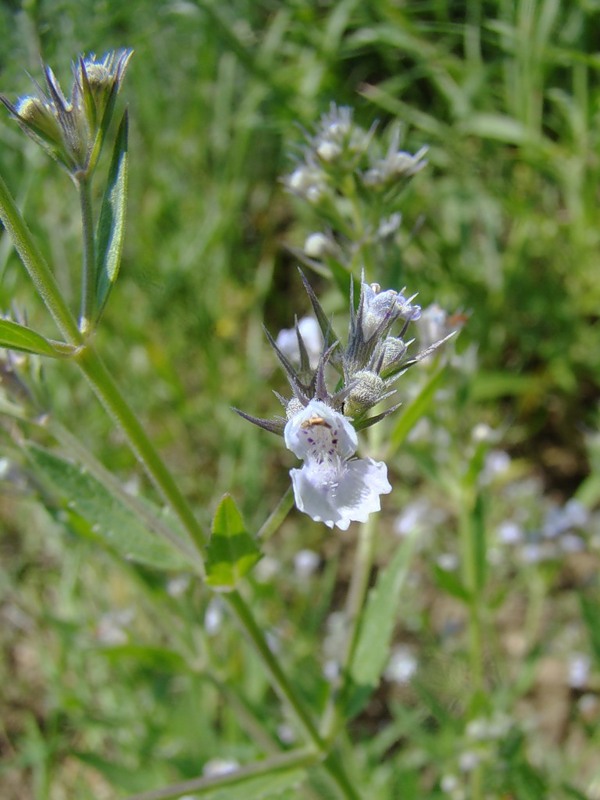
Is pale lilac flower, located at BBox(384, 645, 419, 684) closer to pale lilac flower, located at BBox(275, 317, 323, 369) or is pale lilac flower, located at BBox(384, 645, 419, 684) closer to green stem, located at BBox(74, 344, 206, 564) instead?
pale lilac flower, located at BBox(275, 317, 323, 369)

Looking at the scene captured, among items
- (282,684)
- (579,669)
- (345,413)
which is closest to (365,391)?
(345,413)

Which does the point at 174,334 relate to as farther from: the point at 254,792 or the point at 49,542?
the point at 254,792

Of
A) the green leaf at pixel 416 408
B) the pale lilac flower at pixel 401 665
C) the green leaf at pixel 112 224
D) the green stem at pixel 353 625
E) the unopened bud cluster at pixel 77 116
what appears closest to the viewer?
the unopened bud cluster at pixel 77 116

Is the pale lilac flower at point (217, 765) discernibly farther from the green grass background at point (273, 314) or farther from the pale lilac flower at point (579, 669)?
the pale lilac flower at point (579, 669)

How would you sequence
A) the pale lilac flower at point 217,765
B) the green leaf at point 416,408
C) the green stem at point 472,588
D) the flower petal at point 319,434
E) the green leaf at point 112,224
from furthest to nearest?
the pale lilac flower at point 217,765 → the green stem at point 472,588 → the green leaf at point 416,408 → the green leaf at point 112,224 → the flower petal at point 319,434

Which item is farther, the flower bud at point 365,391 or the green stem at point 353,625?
the green stem at point 353,625

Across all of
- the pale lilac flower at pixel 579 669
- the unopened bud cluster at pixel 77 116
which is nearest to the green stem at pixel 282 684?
the unopened bud cluster at pixel 77 116

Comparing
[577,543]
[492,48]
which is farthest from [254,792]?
[492,48]
